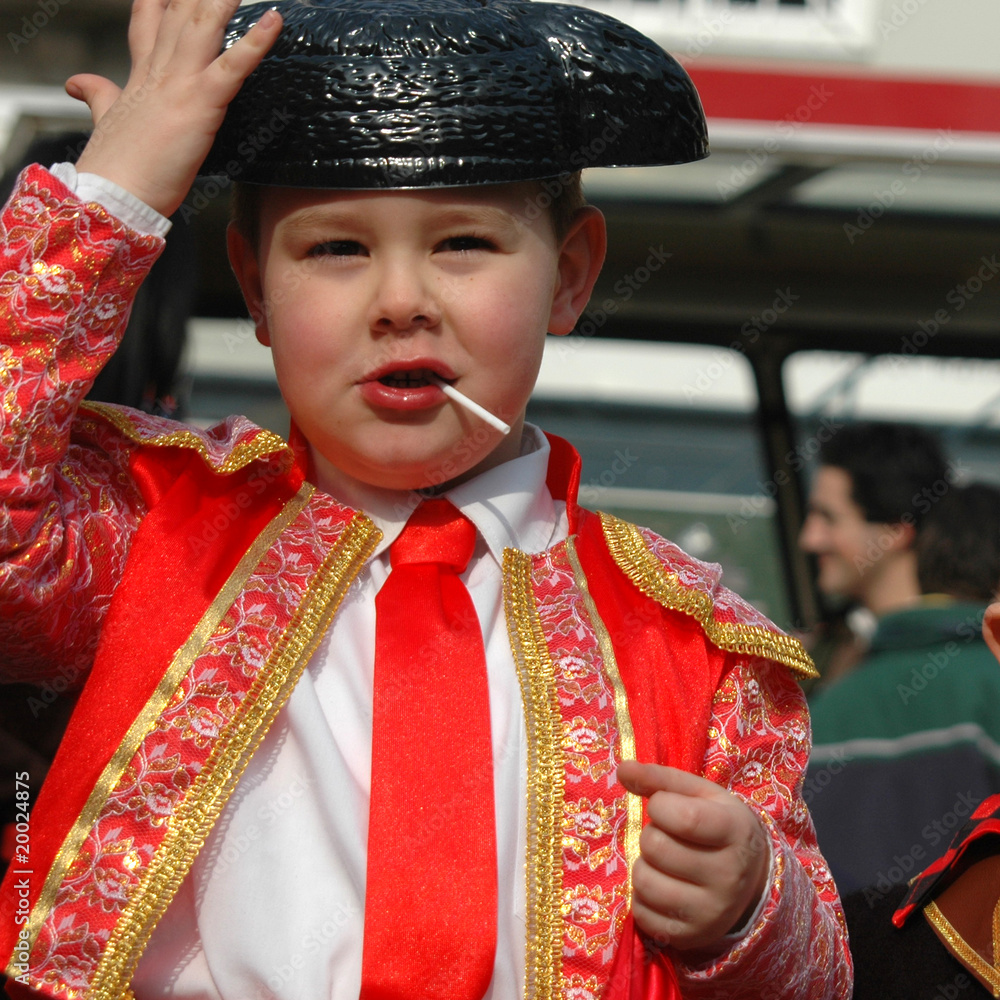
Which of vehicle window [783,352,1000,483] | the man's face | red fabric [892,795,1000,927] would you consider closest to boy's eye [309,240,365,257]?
red fabric [892,795,1000,927]

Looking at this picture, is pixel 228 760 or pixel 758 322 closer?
pixel 228 760

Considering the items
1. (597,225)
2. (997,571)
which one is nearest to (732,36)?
(997,571)

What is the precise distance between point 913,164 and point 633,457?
1320 mm

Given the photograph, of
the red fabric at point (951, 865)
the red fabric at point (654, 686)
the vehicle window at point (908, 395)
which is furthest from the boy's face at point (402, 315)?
the vehicle window at point (908, 395)

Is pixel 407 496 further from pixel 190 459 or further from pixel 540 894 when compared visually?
pixel 540 894

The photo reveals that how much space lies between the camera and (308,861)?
1.10 meters

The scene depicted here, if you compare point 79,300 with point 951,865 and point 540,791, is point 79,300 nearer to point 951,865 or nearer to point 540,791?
point 540,791

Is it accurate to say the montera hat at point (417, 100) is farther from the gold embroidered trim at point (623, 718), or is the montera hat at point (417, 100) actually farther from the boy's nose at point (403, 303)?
the gold embroidered trim at point (623, 718)

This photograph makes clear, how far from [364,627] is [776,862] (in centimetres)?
42

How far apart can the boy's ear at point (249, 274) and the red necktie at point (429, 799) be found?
27cm

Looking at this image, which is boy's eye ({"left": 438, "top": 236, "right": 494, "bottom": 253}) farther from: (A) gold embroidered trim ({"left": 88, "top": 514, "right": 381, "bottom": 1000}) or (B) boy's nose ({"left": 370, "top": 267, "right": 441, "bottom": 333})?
(A) gold embroidered trim ({"left": 88, "top": 514, "right": 381, "bottom": 1000})

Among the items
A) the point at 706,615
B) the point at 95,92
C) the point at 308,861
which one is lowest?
the point at 308,861

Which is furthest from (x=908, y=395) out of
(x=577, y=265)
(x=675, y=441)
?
(x=577, y=265)

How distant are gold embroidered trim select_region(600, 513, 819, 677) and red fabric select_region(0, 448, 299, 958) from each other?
35 cm
